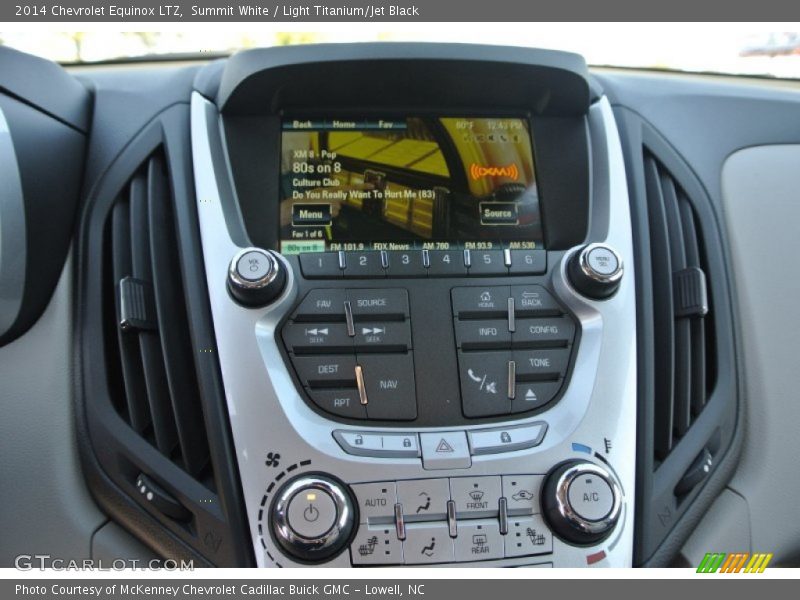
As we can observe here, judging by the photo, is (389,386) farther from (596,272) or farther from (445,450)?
(596,272)

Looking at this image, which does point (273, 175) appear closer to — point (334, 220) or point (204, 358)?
point (334, 220)

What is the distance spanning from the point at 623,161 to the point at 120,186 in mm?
1108

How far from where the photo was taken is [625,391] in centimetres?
136

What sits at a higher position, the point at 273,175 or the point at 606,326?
the point at 273,175

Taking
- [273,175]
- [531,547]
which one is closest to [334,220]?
[273,175]

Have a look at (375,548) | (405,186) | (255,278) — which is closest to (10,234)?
(255,278)

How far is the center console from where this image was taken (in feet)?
4.13

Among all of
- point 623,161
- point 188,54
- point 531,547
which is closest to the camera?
point 531,547

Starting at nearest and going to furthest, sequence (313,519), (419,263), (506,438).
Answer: (313,519), (506,438), (419,263)

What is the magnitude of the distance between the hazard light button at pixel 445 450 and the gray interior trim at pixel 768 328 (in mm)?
586

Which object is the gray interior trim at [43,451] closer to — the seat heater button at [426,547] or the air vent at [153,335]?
the air vent at [153,335]

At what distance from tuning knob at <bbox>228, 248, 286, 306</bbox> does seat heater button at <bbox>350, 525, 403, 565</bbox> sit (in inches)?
18.4

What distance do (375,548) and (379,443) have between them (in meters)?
0.18

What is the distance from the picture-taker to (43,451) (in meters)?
1.36
